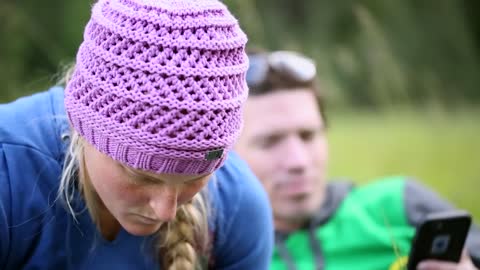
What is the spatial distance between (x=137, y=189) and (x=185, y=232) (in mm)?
325

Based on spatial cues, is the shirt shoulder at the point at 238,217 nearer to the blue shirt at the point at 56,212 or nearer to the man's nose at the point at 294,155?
the blue shirt at the point at 56,212

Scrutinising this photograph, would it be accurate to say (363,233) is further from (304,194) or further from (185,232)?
(185,232)

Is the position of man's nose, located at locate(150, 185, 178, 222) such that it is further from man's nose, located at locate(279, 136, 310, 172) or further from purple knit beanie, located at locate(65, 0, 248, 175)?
man's nose, located at locate(279, 136, 310, 172)

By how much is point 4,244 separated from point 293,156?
1291 mm

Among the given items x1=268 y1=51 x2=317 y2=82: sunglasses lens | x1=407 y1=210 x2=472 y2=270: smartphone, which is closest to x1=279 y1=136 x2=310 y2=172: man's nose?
x1=268 y1=51 x2=317 y2=82: sunglasses lens

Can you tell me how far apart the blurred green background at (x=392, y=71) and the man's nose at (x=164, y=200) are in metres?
2.31

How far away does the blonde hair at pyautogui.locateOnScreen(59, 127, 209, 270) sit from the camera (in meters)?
1.99

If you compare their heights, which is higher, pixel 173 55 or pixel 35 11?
pixel 173 55

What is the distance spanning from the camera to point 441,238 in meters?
2.71

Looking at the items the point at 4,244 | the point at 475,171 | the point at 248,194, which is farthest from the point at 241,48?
the point at 475,171

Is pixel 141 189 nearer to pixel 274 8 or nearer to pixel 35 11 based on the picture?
pixel 35 11

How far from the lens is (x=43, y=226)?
6.48 ft

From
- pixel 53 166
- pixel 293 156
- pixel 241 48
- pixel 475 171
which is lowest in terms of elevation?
pixel 475 171

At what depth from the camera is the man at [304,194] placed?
3.03 meters
